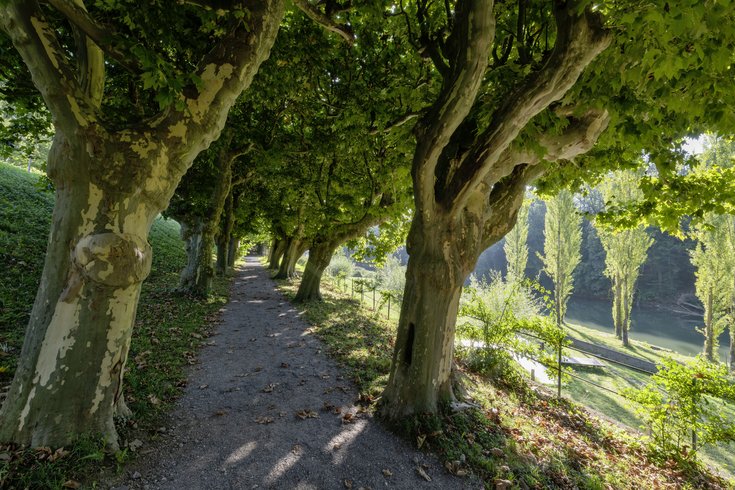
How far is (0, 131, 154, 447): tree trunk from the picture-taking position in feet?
9.66

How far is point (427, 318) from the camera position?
4668 millimetres

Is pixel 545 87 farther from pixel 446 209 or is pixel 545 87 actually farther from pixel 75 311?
pixel 75 311

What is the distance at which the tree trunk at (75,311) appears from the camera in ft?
9.66

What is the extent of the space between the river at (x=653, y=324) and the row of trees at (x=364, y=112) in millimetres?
41608

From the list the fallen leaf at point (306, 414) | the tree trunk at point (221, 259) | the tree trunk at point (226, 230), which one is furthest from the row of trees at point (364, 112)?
the tree trunk at point (221, 259)

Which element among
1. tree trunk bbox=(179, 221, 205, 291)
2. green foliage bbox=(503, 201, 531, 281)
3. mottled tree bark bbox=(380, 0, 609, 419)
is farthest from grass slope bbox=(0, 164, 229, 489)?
green foliage bbox=(503, 201, 531, 281)

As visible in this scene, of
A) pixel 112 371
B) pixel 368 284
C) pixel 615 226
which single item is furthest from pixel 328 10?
pixel 368 284

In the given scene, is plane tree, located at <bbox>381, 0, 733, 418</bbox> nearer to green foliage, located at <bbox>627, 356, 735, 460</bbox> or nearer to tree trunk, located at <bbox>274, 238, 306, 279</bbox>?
green foliage, located at <bbox>627, 356, 735, 460</bbox>

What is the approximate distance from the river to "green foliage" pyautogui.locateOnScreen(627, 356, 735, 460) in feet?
124

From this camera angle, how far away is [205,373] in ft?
19.0

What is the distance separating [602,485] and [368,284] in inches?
546

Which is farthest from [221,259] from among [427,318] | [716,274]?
[716,274]

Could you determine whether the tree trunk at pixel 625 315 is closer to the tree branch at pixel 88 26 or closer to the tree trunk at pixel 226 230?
the tree trunk at pixel 226 230

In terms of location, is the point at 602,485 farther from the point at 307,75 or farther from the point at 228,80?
the point at 307,75
